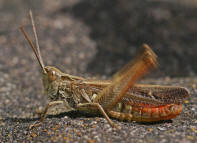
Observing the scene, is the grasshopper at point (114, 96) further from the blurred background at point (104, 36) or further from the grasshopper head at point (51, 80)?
the blurred background at point (104, 36)

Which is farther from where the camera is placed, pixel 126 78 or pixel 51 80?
pixel 51 80

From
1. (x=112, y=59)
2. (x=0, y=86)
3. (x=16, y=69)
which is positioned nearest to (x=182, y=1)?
(x=112, y=59)

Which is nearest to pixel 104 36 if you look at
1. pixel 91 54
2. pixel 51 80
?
pixel 91 54

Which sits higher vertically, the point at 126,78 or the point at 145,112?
the point at 126,78

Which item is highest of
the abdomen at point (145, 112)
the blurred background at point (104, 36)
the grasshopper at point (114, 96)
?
the blurred background at point (104, 36)

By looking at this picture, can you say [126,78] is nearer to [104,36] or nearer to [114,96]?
[114,96]

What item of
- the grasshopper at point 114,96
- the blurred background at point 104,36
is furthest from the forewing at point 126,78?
the blurred background at point 104,36
